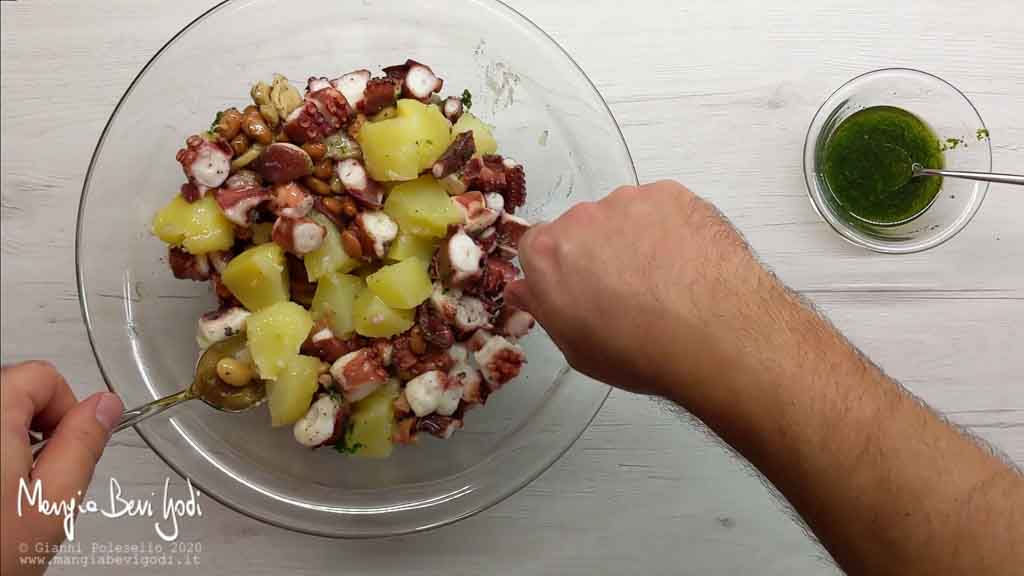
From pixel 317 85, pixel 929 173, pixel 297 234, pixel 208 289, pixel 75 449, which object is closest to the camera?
pixel 75 449

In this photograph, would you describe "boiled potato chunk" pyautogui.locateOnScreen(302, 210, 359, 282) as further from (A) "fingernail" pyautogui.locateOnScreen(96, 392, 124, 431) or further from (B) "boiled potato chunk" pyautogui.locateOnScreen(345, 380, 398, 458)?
(A) "fingernail" pyautogui.locateOnScreen(96, 392, 124, 431)

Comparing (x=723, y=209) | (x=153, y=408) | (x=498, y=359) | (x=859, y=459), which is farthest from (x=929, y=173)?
(x=153, y=408)

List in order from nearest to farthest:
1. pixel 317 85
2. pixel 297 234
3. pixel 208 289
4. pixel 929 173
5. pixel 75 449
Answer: pixel 75 449
pixel 297 234
pixel 317 85
pixel 208 289
pixel 929 173

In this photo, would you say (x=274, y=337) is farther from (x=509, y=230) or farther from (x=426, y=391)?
(x=509, y=230)

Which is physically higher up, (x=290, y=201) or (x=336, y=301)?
(x=290, y=201)

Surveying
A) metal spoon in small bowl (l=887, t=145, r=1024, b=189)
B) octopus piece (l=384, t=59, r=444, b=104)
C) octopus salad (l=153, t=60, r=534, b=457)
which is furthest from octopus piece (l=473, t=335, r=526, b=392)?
metal spoon in small bowl (l=887, t=145, r=1024, b=189)

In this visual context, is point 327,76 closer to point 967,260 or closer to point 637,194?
point 637,194

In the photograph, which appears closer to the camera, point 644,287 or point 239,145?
point 644,287
